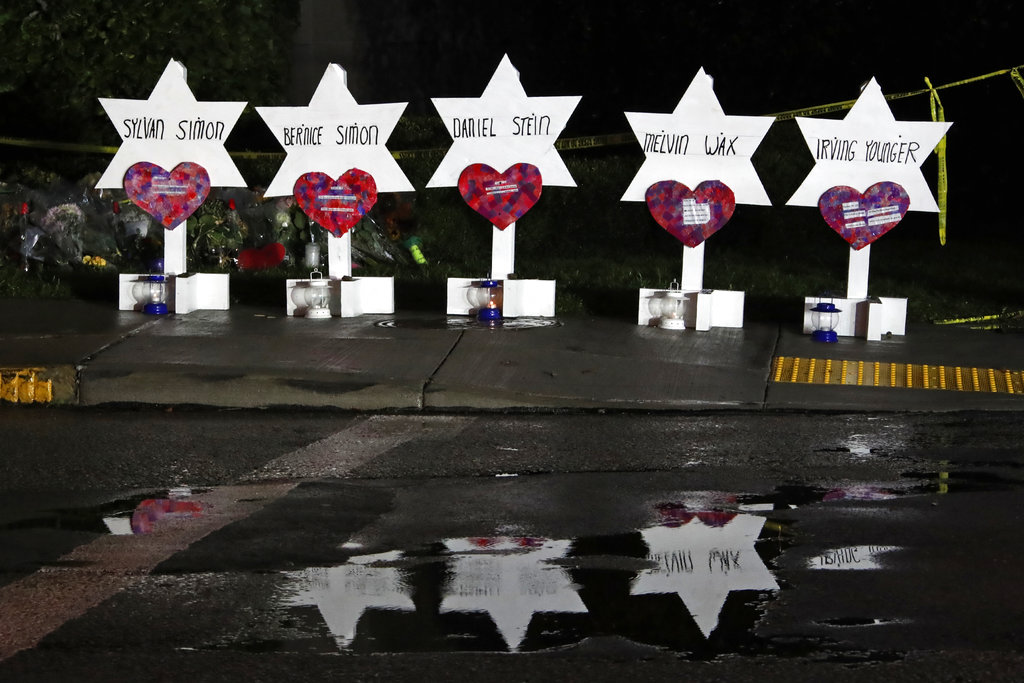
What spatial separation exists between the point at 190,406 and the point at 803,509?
3799 mm

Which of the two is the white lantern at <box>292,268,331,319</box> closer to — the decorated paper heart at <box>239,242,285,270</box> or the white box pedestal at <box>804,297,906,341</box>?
the decorated paper heart at <box>239,242,285,270</box>

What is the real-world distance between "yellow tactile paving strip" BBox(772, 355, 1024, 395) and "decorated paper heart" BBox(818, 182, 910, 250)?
4.17ft

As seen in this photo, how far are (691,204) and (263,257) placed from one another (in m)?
4.80

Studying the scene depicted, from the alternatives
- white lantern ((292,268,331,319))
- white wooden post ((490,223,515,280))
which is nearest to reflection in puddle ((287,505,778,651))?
white wooden post ((490,223,515,280))

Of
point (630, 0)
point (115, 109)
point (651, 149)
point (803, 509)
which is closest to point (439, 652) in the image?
point (803, 509)

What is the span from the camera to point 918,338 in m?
10.4

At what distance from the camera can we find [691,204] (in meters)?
10.5

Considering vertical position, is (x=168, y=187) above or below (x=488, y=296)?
above

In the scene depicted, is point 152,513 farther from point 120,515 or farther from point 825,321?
point 825,321

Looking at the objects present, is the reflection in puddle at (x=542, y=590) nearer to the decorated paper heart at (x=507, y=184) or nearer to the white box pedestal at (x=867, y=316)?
the white box pedestal at (x=867, y=316)

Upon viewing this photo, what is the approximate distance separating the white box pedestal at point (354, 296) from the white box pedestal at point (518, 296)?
1.63 feet

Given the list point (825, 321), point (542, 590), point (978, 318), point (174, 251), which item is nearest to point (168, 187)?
point (174, 251)

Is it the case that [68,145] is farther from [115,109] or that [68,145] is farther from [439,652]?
[439,652]

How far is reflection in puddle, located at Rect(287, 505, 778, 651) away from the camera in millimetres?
4766
